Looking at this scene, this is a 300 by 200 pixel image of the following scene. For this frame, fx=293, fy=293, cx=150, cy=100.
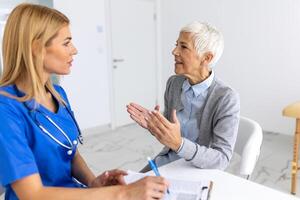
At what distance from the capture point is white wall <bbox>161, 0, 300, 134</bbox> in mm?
3805

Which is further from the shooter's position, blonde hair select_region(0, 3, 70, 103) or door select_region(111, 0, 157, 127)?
door select_region(111, 0, 157, 127)

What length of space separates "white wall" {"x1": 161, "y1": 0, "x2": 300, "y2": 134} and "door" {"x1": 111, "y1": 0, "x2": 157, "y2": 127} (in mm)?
694

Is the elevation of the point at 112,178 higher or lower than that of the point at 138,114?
lower

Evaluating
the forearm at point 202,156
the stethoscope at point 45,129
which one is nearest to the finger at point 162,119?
the forearm at point 202,156

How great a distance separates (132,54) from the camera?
4.50m

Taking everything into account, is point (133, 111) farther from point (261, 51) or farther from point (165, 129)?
point (261, 51)

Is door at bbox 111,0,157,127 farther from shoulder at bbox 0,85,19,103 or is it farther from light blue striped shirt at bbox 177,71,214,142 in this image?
shoulder at bbox 0,85,19,103

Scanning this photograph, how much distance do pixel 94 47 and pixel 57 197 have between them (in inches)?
131

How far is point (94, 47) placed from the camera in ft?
13.1

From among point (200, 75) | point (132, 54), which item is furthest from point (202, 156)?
point (132, 54)

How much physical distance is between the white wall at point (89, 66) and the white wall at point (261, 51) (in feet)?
4.93

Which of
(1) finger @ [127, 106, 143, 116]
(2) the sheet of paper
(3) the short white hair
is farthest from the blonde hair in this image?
(3) the short white hair

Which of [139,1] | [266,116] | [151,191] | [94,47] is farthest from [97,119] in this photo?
[151,191]

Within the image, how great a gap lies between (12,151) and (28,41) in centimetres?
35
